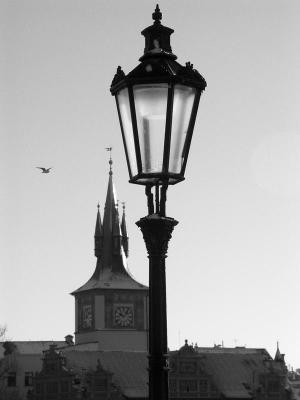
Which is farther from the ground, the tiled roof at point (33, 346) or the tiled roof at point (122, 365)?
the tiled roof at point (33, 346)

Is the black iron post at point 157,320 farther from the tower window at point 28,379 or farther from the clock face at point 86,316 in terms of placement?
the clock face at point 86,316

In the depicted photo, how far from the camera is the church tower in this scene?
411ft

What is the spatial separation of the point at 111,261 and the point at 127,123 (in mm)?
119773

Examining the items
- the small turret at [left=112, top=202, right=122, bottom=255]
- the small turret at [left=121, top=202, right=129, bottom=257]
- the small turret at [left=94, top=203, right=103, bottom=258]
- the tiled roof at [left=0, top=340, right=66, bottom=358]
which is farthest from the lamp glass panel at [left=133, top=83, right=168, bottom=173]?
the tiled roof at [left=0, top=340, right=66, bottom=358]

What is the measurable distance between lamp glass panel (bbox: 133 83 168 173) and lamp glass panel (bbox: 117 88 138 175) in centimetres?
8

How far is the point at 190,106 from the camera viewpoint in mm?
8625

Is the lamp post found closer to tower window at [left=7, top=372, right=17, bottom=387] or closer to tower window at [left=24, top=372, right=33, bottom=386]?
tower window at [left=7, top=372, right=17, bottom=387]

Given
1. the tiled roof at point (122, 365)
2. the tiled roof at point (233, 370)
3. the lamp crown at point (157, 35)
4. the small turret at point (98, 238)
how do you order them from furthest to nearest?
the small turret at point (98, 238) < the tiled roof at point (233, 370) < the tiled roof at point (122, 365) < the lamp crown at point (157, 35)

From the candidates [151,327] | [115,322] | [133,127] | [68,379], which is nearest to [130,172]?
[133,127]

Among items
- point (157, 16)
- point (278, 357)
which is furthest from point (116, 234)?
point (157, 16)

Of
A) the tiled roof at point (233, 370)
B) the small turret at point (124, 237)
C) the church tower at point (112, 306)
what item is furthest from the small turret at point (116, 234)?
the tiled roof at point (233, 370)

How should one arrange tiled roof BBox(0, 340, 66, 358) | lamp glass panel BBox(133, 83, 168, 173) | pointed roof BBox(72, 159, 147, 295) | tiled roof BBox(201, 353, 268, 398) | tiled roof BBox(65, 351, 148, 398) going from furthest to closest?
tiled roof BBox(0, 340, 66, 358) < pointed roof BBox(72, 159, 147, 295) < tiled roof BBox(201, 353, 268, 398) < tiled roof BBox(65, 351, 148, 398) < lamp glass panel BBox(133, 83, 168, 173)

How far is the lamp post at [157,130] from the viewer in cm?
853

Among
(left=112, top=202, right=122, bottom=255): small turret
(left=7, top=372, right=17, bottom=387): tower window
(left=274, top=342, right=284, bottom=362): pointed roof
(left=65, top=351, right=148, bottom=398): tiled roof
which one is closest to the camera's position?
(left=65, top=351, right=148, bottom=398): tiled roof
